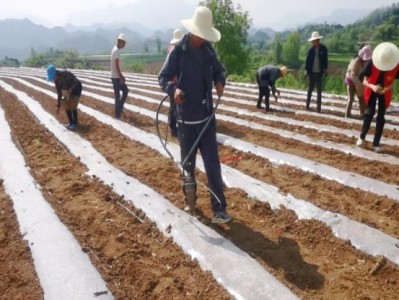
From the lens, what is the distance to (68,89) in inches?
299

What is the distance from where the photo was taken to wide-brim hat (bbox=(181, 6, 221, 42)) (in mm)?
3342

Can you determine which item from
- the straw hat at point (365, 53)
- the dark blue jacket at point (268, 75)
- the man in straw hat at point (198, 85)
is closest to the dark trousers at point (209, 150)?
the man in straw hat at point (198, 85)

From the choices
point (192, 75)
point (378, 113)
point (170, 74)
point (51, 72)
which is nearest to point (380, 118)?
point (378, 113)

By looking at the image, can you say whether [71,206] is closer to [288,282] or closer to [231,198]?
[231,198]

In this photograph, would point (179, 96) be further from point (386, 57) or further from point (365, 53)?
point (365, 53)

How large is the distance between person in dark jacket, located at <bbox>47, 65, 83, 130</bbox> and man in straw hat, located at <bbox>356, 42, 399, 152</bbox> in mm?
5175

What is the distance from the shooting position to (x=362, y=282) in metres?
2.95

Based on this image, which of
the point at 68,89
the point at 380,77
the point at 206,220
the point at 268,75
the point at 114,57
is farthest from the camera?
the point at 268,75

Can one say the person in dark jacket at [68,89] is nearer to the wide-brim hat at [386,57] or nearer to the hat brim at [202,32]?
the hat brim at [202,32]

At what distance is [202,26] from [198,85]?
20.0 inches

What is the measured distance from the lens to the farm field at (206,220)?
3.02m

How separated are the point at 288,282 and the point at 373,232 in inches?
41.4

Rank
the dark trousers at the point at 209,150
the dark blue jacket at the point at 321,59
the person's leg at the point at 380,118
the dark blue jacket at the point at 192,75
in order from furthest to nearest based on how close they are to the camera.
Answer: the dark blue jacket at the point at 321,59 → the person's leg at the point at 380,118 → the dark trousers at the point at 209,150 → the dark blue jacket at the point at 192,75

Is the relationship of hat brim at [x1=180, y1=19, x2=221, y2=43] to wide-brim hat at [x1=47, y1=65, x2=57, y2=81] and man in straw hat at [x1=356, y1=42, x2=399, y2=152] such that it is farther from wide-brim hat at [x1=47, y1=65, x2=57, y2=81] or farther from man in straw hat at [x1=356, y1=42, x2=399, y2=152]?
wide-brim hat at [x1=47, y1=65, x2=57, y2=81]
